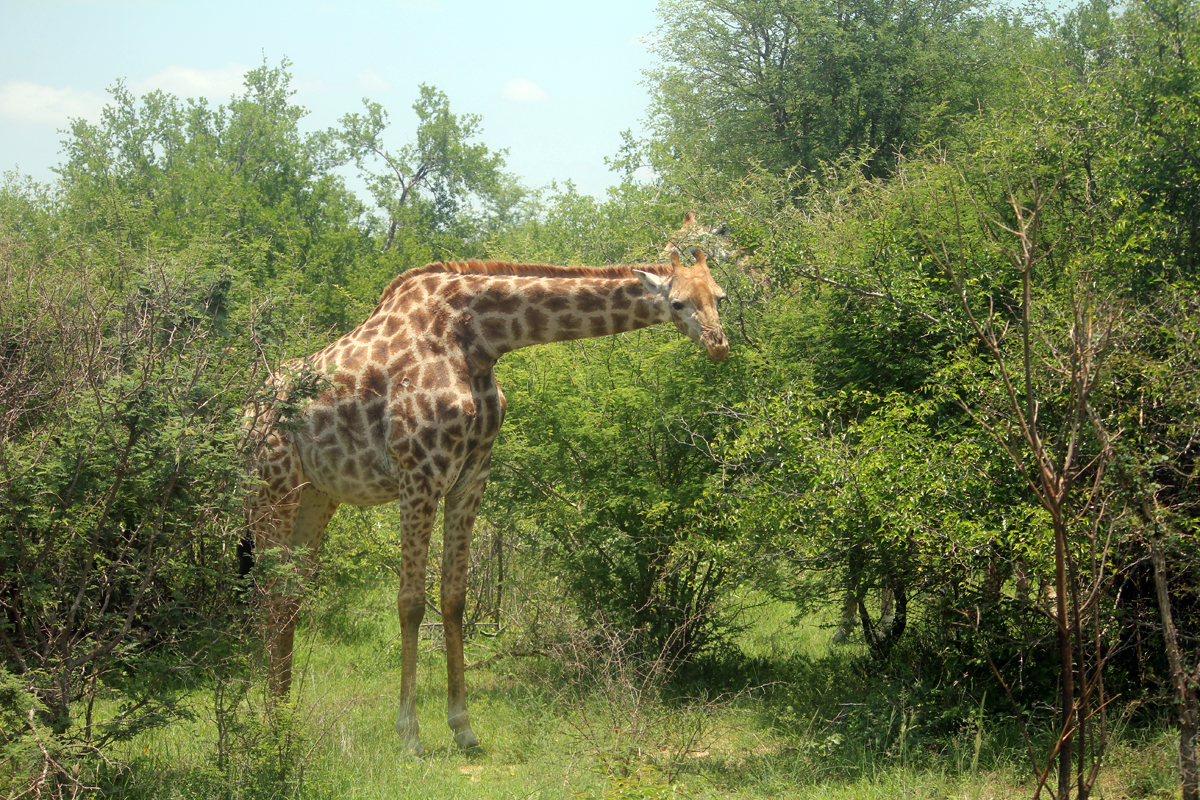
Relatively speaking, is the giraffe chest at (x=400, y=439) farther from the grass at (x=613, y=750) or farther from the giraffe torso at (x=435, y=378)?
the grass at (x=613, y=750)

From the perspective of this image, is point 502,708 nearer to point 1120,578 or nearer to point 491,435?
point 491,435

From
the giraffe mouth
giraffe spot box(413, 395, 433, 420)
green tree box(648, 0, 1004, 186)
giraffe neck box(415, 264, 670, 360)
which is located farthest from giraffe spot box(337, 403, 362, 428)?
green tree box(648, 0, 1004, 186)

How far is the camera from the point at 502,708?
8.46 metres

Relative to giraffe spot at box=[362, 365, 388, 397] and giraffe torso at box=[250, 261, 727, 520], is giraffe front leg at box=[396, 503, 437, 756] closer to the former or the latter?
giraffe torso at box=[250, 261, 727, 520]

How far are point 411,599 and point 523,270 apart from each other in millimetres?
2640

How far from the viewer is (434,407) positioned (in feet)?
24.1

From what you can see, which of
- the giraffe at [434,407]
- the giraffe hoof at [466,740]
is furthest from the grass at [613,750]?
the giraffe at [434,407]

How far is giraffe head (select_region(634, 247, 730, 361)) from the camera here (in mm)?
7023

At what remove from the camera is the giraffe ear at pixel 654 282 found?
7238 mm

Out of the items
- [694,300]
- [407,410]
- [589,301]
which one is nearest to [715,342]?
[694,300]

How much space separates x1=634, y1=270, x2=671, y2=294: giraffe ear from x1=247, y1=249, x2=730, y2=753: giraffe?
0.01 m

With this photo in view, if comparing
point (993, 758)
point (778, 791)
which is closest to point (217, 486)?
point (778, 791)

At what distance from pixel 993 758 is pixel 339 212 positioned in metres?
25.8

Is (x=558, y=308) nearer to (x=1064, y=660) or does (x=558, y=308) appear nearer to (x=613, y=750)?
(x=613, y=750)
